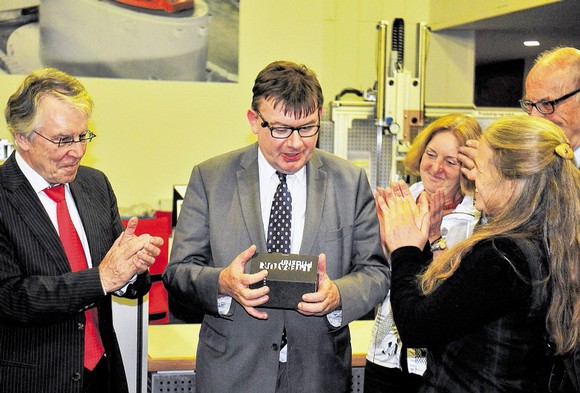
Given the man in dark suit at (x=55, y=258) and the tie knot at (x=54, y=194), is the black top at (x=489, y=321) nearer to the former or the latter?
the man in dark suit at (x=55, y=258)

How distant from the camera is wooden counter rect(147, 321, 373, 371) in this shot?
2672mm

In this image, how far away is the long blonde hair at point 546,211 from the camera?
5.46ft

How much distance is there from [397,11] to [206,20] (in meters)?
1.94

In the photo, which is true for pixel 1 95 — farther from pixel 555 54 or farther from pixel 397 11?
pixel 555 54

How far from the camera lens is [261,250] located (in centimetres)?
211

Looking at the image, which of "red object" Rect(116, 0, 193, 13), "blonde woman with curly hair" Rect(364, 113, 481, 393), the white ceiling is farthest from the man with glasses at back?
"red object" Rect(116, 0, 193, 13)

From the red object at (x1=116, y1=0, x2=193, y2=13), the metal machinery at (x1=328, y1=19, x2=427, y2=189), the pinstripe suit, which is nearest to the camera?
the pinstripe suit

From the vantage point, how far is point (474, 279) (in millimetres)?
1671

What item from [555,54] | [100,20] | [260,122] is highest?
[100,20]

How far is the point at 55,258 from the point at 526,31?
5.86m

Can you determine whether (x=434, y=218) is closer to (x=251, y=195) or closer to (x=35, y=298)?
(x=251, y=195)

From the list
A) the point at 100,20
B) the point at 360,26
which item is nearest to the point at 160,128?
the point at 100,20

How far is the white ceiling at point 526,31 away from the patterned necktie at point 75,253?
4.05m

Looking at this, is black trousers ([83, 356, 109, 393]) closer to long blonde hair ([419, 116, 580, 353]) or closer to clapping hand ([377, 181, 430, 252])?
clapping hand ([377, 181, 430, 252])
